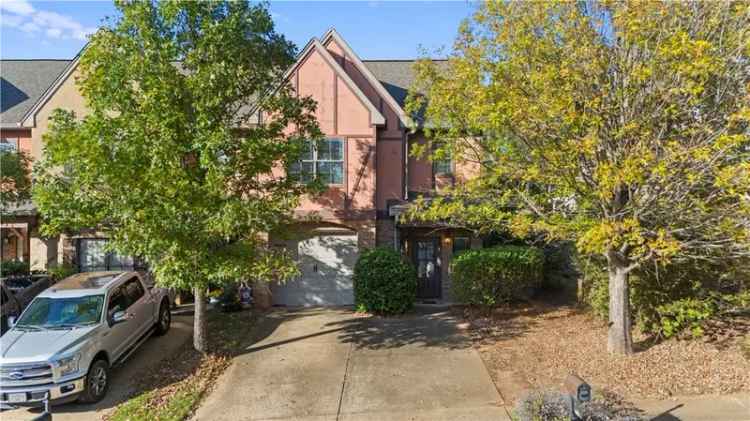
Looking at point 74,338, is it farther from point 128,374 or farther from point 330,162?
point 330,162

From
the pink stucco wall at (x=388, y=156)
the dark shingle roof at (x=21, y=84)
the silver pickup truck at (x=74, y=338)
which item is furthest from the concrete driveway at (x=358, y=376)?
the dark shingle roof at (x=21, y=84)

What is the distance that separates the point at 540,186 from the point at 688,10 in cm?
372

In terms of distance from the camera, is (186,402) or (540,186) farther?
(540,186)

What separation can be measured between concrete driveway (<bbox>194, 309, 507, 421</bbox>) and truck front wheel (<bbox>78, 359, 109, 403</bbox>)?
198cm

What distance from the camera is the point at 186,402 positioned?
718cm

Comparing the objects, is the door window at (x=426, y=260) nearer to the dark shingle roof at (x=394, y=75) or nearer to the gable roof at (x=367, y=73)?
the gable roof at (x=367, y=73)

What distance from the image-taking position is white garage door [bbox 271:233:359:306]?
44.0ft

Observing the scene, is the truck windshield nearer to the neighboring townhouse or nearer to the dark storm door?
the neighboring townhouse

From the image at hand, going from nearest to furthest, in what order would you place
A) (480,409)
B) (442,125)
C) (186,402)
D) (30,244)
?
(480,409) → (186,402) → (442,125) → (30,244)

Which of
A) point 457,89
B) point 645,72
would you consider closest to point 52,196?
point 457,89

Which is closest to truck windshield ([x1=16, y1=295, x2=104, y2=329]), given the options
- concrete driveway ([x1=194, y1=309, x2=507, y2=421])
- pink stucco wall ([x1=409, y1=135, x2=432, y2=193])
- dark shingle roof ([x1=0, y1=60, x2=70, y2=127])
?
concrete driveway ([x1=194, y1=309, x2=507, y2=421])

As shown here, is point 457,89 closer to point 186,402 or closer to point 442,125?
point 442,125

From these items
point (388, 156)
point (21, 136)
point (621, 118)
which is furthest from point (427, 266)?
point (21, 136)

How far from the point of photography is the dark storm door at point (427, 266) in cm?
1416
